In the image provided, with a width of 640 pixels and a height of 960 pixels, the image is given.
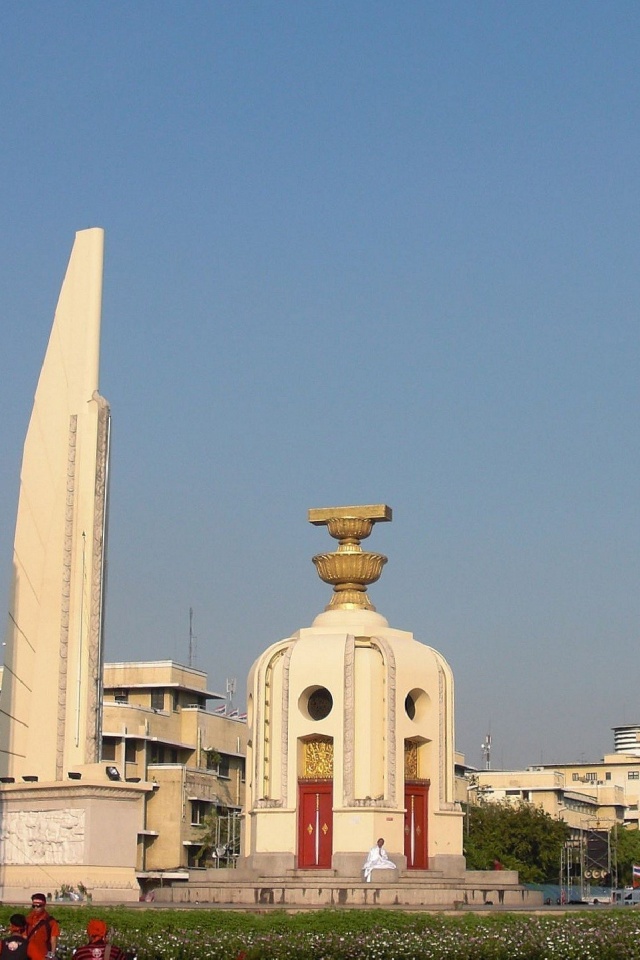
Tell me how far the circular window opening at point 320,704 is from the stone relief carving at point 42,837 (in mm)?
6362

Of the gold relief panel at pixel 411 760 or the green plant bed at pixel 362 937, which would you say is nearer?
the green plant bed at pixel 362 937

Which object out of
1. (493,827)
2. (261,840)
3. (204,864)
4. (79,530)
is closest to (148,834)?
(204,864)

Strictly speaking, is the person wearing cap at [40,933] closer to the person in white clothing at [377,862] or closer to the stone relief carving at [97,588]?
the stone relief carving at [97,588]

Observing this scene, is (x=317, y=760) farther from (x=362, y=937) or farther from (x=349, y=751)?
(x=362, y=937)

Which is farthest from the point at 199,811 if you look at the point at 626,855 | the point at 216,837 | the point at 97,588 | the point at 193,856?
the point at 97,588

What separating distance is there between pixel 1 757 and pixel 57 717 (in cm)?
181

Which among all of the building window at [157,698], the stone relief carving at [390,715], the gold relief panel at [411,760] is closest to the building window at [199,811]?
the building window at [157,698]

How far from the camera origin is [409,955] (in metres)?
16.6

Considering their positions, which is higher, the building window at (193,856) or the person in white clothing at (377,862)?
the person in white clothing at (377,862)

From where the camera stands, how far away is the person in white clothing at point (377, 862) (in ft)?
94.2

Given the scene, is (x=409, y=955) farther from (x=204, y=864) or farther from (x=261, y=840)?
(x=204, y=864)

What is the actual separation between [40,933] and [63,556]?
16209 mm

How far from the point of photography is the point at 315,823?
3152 cm

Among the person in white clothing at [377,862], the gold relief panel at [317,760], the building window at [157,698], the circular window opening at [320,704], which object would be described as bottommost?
the person in white clothing at [377,862]
